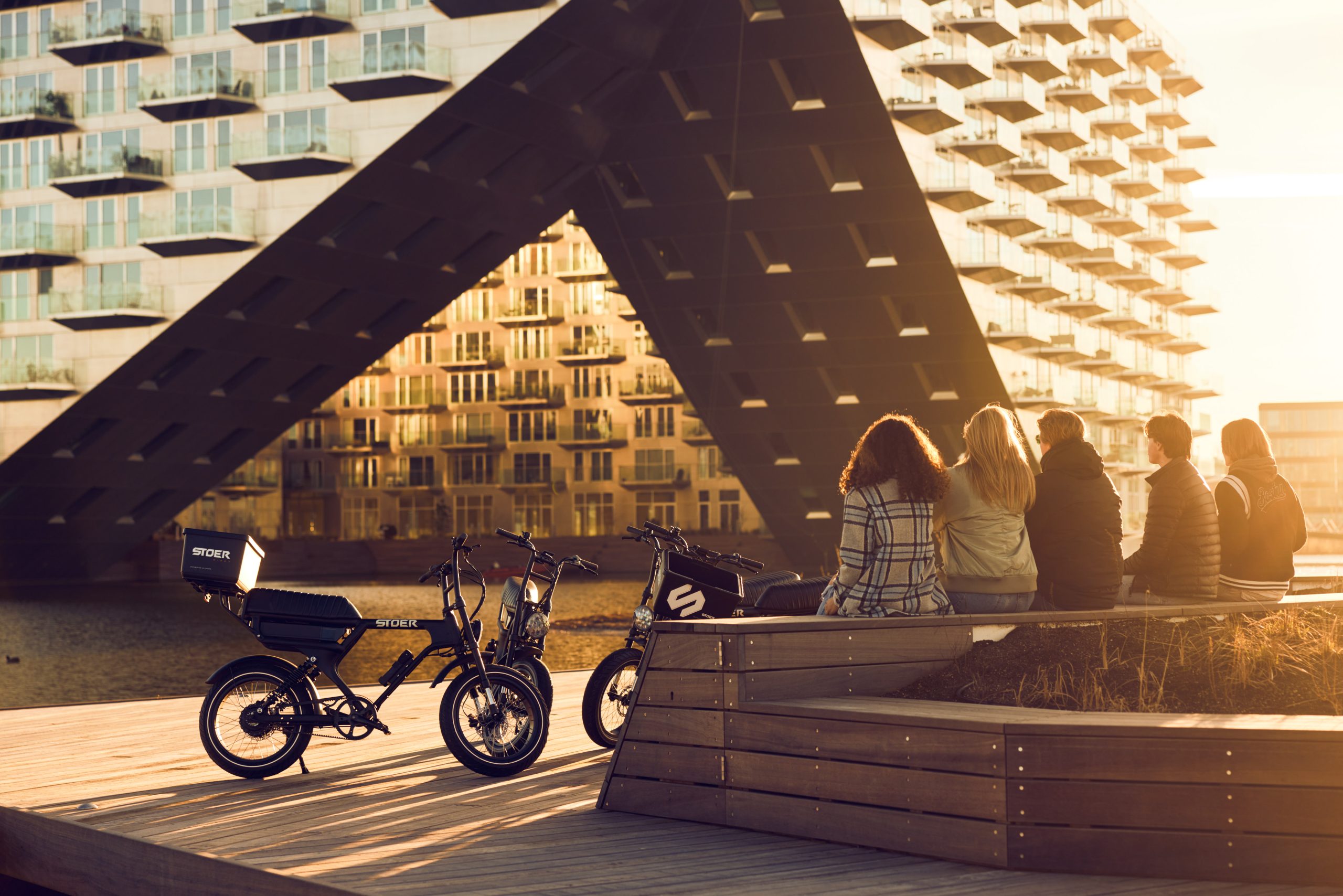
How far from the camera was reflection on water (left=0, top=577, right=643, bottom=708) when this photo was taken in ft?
71.2

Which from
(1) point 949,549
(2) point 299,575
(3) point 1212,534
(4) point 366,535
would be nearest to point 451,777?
(1) point 949,549

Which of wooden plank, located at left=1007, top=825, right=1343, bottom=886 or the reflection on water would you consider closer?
wooden plank, located at left=1007, top=825, right=1343, bottom=886

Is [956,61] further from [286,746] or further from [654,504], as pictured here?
[286,746]

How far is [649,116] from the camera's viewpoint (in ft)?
132

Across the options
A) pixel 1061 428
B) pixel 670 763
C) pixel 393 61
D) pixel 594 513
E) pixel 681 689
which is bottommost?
pixel 594 513

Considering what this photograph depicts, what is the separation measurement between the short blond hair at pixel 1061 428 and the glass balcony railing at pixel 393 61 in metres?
29.8

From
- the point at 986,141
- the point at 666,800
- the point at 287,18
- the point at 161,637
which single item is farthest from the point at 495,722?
the point at 986,141

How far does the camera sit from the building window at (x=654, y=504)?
246ft

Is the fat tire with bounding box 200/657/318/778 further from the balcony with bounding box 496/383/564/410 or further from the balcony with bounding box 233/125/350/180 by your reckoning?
the balcony with bounding box 496/383/564/410

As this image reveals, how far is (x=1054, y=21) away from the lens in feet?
161

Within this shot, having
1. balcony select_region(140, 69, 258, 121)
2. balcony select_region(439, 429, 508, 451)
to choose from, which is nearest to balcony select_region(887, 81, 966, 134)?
balcony select_region(140, 69, 258, 121)

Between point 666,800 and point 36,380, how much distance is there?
37.8 m

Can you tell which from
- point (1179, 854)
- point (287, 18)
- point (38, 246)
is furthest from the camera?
point (38, 246)

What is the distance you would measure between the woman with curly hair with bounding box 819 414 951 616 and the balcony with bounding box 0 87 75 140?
4056 centimetres
